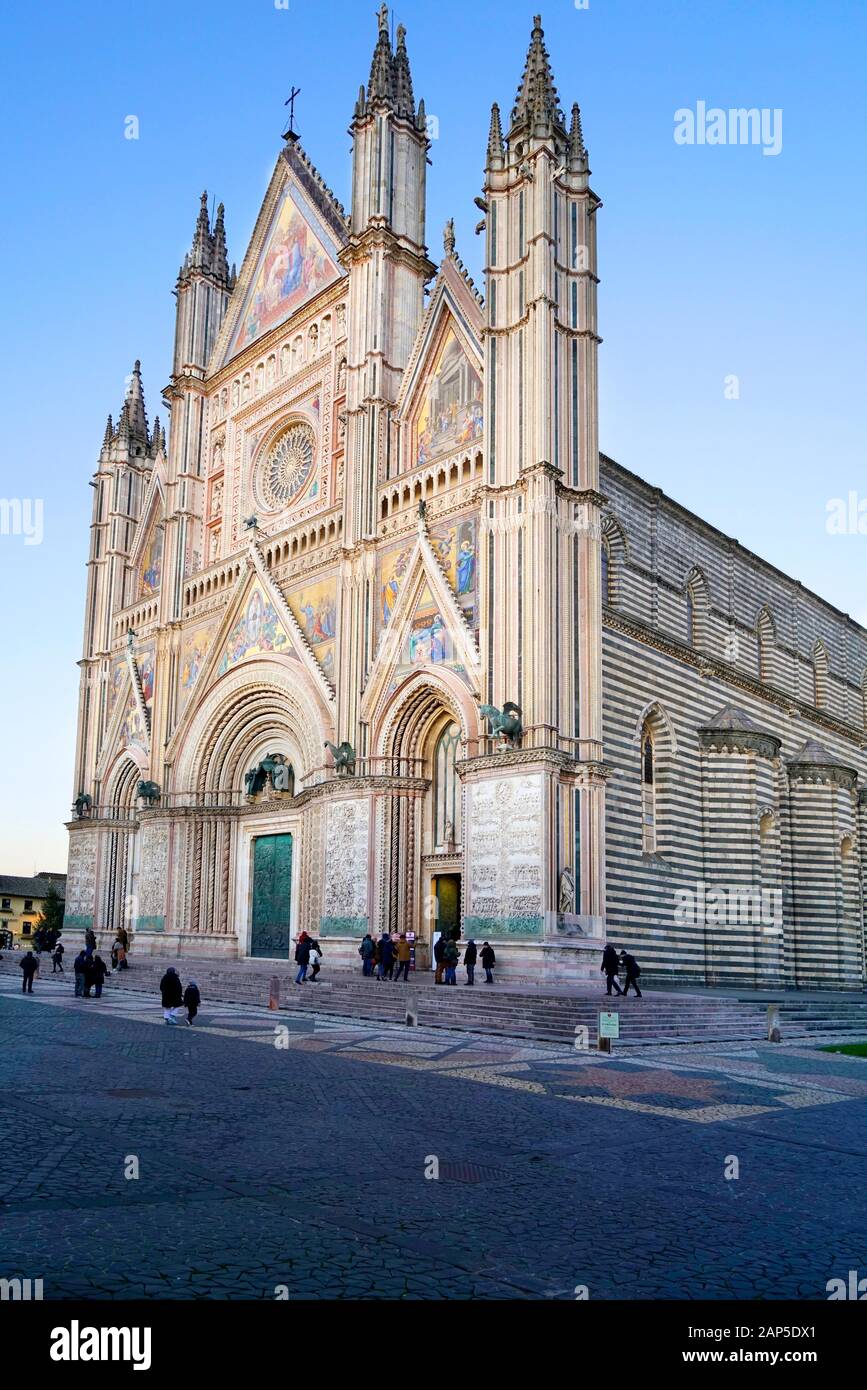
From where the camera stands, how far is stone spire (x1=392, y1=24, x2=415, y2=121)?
34.9 m

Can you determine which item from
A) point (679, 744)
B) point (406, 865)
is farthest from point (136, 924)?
point (679, 744)

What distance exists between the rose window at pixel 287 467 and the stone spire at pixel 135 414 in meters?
11.1

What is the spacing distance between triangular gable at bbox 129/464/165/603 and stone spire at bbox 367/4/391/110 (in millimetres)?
15547

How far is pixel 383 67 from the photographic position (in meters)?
34.9

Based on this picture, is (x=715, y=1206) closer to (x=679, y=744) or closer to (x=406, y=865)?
(x=406, y=865)

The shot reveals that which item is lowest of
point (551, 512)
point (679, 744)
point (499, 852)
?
point (499, 852)

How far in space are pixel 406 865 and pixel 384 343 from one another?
14.9 metres

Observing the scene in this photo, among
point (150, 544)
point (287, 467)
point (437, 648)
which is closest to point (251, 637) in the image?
point (287, 467)

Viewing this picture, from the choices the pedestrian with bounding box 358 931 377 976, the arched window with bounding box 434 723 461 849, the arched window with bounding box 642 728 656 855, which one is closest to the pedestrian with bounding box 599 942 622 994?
the pedestrian with bounding box 358 931 377 976

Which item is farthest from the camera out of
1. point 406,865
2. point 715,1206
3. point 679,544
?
point 679,544

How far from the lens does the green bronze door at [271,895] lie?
34.8 meters

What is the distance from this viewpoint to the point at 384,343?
1300 inches

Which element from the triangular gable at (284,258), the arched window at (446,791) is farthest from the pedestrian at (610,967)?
the triangular gable at (284,258)

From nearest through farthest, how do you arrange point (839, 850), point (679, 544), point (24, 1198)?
point (24, 1198), point (679, 544), point (839, 850)
